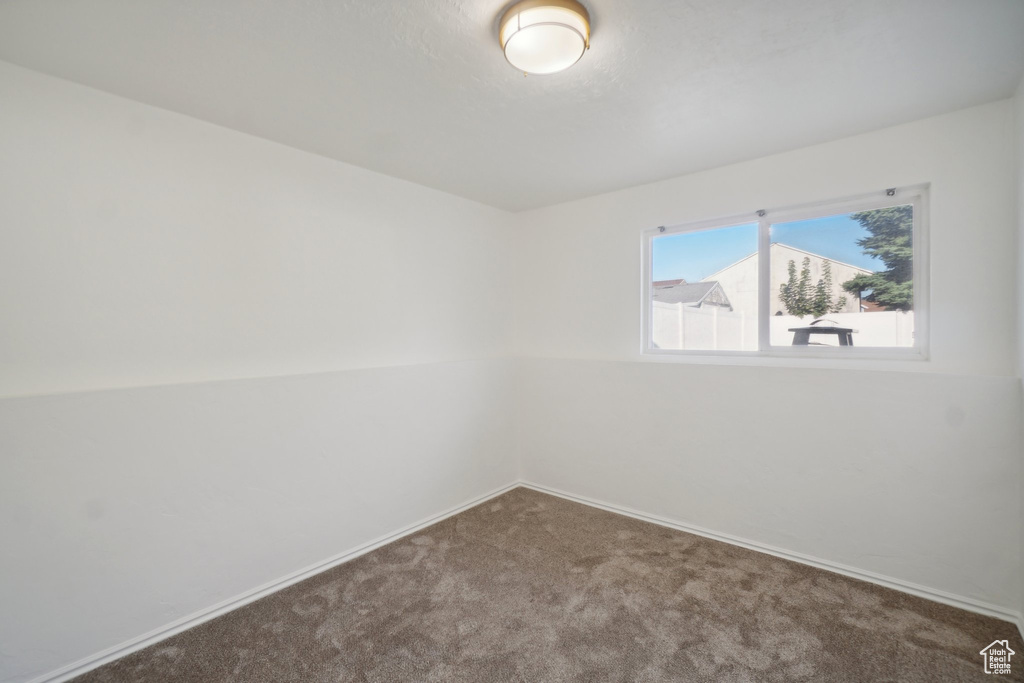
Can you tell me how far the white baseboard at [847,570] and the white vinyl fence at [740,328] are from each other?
49.8 inches

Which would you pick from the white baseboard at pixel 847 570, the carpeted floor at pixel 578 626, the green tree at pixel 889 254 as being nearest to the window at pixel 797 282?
the green tree at pixel 889 254

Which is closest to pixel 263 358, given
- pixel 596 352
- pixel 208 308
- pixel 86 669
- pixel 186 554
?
pixel 208 308

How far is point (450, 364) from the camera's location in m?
3.57

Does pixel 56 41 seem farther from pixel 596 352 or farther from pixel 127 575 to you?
pixel 596 352

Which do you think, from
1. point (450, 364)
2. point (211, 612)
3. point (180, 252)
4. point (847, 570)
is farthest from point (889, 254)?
point (211, 612)

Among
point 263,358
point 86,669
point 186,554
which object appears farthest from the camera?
point 263,358

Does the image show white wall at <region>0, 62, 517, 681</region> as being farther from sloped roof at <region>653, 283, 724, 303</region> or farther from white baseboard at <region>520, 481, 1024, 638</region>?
sloped roof at <region>653, 283, 724, 303</region>

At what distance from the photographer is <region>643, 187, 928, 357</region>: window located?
8.48ft

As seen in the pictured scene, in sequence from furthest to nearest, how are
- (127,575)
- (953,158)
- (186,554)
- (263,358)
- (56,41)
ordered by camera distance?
(263,358) < (953,158) < (186,554) < (127,575) < (56,41)

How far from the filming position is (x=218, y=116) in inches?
91.7

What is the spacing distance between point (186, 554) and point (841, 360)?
372 cm

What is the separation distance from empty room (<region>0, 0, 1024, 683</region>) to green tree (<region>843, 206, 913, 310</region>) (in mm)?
14

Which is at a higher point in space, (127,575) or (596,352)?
(596,352)

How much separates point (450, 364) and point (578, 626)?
6.53 ft
